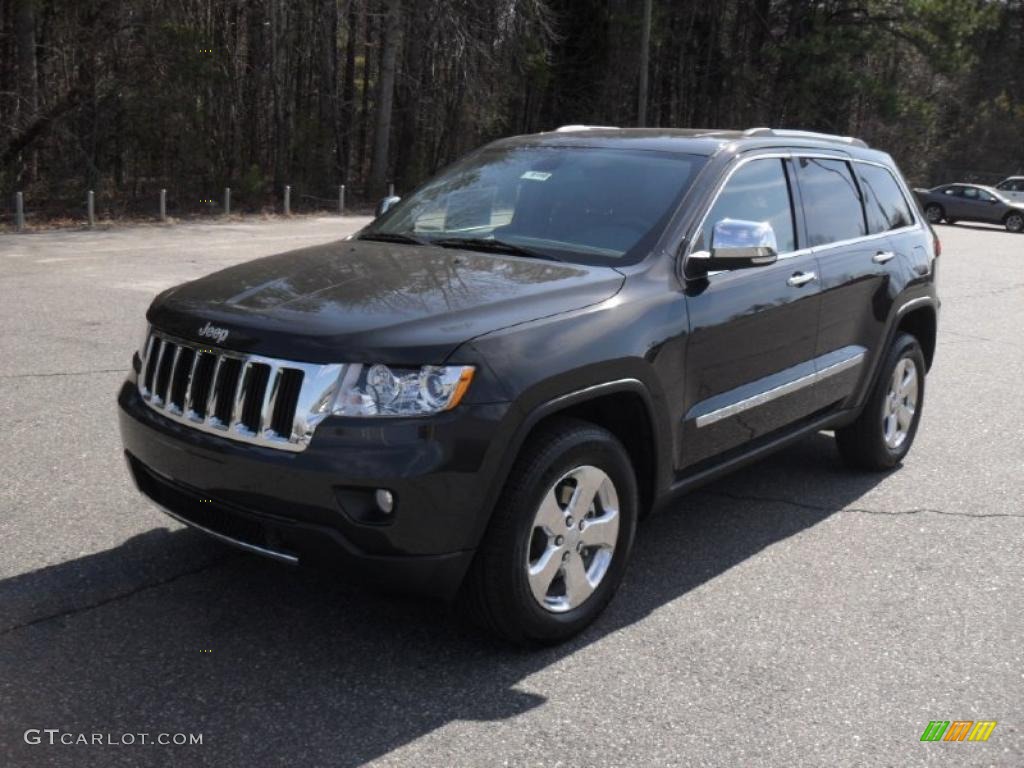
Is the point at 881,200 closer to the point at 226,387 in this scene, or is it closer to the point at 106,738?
the point at 226,387

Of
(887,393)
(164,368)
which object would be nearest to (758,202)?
(887,393)

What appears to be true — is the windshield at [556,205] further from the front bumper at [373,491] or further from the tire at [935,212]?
the tire at [935,212]

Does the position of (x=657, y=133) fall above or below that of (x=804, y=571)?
above

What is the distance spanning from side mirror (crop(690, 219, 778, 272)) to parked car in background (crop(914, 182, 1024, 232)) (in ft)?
101

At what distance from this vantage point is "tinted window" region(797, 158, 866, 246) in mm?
5371

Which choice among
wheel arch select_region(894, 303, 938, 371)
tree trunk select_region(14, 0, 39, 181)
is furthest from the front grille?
tree trunk select_region(14, 0, 39, 181)

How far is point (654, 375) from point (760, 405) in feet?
2.98

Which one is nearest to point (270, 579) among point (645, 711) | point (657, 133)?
point (645, 711)

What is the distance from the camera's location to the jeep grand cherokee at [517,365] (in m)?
3.43

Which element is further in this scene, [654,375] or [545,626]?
[654,375]

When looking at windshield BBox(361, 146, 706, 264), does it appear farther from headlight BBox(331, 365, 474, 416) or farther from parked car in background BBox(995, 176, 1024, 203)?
parked car in background BBox(995, 176, 1024, 203)

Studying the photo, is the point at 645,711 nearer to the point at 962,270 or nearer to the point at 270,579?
the point at 270,579

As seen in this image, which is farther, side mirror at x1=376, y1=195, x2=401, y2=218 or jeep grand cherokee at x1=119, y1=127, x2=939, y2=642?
side mirror at x1=376, y1=195, x2=401, y2=218

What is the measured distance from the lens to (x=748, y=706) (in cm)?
355
